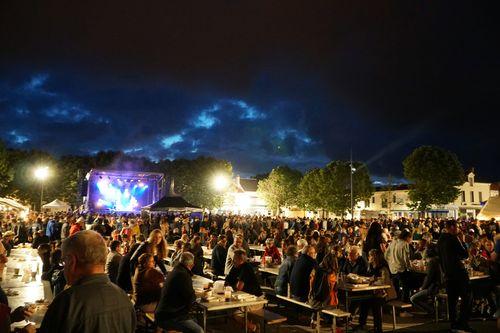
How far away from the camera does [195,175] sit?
4878cm

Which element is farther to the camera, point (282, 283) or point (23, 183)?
point (23, 183)

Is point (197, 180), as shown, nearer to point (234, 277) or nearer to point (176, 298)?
point (234, 277)

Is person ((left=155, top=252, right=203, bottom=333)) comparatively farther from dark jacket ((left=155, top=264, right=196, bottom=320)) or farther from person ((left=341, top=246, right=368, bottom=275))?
person ((left=341, top=246, right=368, bottom=275))

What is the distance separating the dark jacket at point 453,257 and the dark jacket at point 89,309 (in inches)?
250

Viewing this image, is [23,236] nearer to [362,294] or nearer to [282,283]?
[282,283]

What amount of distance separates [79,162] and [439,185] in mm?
46674

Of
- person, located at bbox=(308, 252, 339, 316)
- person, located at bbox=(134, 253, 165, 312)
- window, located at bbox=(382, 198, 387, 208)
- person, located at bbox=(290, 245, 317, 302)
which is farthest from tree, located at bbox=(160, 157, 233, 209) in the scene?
person, located at bbox=(134, 253, 165, 312)

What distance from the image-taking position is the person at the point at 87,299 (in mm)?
2006

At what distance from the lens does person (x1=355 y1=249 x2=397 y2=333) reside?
700 cm

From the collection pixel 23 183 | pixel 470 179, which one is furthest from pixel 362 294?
pixel 470 179

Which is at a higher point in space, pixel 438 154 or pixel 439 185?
pixel 438 154

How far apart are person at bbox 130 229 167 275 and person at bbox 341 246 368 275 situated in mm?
4276

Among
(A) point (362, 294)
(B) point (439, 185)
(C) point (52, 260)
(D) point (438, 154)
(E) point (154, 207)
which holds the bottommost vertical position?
(A) point (362, 294)

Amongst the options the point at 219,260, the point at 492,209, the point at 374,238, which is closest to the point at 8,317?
the point at 219,260
